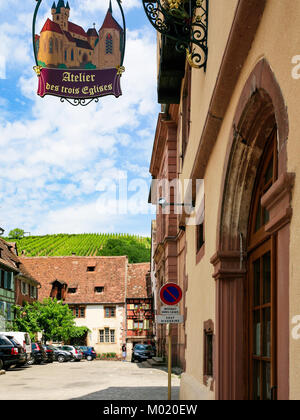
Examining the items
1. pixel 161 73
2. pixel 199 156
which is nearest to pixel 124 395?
pixel 161 73

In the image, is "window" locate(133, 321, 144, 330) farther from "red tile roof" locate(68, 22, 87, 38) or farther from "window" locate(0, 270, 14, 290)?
"red tile roof" locate(68, 22, 87, 38)

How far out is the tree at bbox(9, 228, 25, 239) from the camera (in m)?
132

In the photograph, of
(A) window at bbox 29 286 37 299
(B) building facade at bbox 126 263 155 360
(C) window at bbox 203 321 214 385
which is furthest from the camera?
(B) building facade at bbox 126 263 155 360

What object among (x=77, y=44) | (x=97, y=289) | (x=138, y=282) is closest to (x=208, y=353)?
(x=77, y=44)

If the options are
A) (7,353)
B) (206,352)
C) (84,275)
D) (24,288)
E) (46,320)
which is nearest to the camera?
(206,352)

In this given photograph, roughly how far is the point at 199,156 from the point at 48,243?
11135cm

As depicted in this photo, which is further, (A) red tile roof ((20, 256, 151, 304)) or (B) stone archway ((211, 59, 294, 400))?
(A) red tile roof ((20, 256, 151, 304))

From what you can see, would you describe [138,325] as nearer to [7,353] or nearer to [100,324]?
[100,324]

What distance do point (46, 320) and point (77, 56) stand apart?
35.5 metres

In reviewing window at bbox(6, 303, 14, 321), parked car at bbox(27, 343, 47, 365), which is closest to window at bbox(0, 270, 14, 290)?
window at bbox(6, 303, 14, 321)

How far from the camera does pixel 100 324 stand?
200 ft

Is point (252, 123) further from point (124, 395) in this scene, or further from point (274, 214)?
point (124, 395)

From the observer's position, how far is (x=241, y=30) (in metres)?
5.43

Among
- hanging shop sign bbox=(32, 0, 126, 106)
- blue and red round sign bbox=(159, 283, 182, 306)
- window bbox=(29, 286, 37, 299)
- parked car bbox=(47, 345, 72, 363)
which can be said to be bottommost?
parked car bbox=(47, 345, 72, 363)
